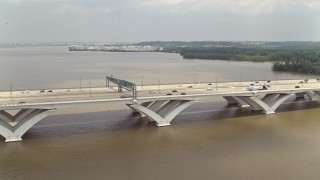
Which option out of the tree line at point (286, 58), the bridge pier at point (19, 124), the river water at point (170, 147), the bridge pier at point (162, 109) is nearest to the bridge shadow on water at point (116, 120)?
the river water at point (170, 147)

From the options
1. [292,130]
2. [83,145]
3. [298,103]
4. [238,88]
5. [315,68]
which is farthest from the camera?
[315,68]

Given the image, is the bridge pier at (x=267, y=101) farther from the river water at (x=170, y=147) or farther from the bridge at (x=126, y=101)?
the river water at (x=170, y=147)

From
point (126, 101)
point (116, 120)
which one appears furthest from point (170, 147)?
point (116, 120)

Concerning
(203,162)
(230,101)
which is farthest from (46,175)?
(230,101)

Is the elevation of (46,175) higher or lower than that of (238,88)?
lower

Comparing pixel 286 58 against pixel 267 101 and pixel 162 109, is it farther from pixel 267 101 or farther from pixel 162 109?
pixel 162 109

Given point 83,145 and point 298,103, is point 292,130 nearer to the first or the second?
point 298,103
